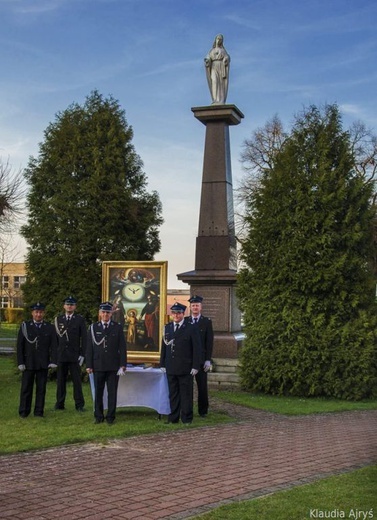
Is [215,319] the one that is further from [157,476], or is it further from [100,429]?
[157,476]

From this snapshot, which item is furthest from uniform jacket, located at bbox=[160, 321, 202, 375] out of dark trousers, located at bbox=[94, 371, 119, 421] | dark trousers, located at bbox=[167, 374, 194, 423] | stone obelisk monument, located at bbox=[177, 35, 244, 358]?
stone obelisk monument, located at bbox=[177, 35, 244, 358]

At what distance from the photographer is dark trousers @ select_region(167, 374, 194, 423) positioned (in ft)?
37.0

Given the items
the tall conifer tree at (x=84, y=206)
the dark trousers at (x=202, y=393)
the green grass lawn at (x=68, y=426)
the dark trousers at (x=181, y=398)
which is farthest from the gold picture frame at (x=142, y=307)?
the tall conifer tree at (x=84, y=206)

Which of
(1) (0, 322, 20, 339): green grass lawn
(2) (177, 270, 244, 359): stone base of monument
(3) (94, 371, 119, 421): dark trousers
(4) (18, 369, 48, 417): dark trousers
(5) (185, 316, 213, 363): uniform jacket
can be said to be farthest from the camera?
(1) (0, 322, 20, 339): green grass lawn

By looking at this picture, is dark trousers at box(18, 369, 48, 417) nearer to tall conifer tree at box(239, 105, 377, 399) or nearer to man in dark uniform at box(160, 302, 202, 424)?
man in dark uniform at box(160, 302, 202, 424)

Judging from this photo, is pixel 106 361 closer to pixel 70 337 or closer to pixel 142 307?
pixel 70 337

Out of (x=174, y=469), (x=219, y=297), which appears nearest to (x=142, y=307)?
(x=219, y=297)

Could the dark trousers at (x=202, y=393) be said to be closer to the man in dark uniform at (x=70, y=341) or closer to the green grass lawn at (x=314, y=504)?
the man in dark uniform at (x=70, y=341)

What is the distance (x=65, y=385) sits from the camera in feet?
42.8

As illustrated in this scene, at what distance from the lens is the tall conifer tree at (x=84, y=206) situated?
1892 cm

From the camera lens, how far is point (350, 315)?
49.8 ft

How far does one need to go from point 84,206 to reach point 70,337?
6.45 metres

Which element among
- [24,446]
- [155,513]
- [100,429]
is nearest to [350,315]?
[100,429]

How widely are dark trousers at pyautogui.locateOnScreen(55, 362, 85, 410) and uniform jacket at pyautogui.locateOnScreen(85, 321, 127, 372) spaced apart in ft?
4.79
